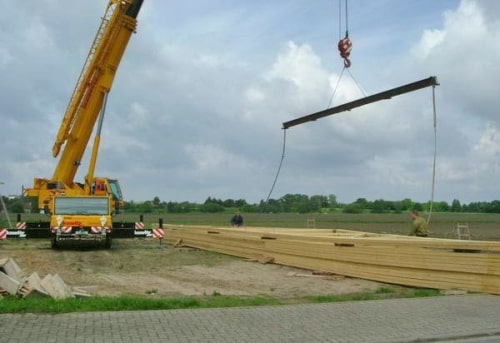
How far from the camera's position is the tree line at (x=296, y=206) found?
2587cm

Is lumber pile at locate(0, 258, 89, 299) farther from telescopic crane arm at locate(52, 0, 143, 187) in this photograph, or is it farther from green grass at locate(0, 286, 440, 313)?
telescopic crane arm at locate(52, 0, 143, 187)

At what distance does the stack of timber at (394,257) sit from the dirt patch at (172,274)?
39 centimetres

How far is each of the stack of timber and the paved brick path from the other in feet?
5.58

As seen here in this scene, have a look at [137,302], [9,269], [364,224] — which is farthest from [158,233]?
[364,224]

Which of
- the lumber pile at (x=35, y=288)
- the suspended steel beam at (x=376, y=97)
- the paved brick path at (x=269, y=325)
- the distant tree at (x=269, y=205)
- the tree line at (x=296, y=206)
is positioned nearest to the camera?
the paved brick path at (x=269, y=325)

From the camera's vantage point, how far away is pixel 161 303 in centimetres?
913

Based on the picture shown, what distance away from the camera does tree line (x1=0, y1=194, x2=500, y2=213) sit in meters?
25.9

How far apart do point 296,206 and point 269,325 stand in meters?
36.7

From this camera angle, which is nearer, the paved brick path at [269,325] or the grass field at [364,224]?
the paved brick path at [269,325]

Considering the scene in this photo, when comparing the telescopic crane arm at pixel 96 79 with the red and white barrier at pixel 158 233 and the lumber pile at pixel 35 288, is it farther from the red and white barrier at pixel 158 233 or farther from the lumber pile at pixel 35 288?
the lumber pile at pixel 35 288

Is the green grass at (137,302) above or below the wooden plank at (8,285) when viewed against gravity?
below

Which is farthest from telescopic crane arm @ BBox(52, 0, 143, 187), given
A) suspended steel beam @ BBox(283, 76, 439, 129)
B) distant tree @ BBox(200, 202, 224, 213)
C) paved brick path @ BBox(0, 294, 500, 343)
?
distant tree @ BBox(200, 202, 224, 213)

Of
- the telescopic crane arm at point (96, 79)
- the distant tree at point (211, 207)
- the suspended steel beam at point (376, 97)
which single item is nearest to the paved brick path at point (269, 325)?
the suspended steel beam at point (376, 97)

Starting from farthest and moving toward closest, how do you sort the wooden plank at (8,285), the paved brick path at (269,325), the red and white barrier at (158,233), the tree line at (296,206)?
the tree line at (296,206) < the red and white barrier at (158,233) < the wooden plank at (8,285) < the paved brick path at (269,325)
